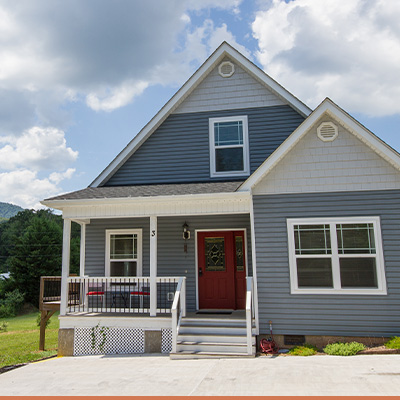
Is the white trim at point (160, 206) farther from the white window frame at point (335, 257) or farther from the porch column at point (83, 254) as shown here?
the porch column at point (83, 254)

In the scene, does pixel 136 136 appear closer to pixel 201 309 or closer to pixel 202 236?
pixel 202 236

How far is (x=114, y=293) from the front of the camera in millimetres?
9414

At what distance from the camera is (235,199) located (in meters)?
8.45

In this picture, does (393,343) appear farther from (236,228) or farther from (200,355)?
→ (236,228)

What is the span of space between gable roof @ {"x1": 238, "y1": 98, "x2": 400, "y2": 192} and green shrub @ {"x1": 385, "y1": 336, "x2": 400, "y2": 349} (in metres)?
3.52

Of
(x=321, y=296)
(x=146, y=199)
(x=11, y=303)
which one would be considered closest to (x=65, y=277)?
(x=146, y=199)

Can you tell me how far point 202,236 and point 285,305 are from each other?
3.12 metres

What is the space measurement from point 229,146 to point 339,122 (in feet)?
11.0

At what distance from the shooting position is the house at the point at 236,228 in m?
7.76

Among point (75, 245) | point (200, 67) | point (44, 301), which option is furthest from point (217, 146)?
point (75, 245)

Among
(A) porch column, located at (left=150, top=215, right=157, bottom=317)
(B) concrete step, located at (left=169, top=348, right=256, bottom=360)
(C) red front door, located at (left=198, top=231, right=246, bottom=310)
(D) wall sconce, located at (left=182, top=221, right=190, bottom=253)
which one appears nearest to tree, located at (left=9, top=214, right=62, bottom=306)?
(D) wall sconce, located at (left=182, top=221, right=190, bottom=253)

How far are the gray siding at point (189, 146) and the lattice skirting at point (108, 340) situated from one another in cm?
427

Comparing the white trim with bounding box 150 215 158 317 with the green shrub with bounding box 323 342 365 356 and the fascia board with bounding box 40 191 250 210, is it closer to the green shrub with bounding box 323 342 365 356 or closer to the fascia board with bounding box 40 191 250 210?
the fascia board with bounding box 40 191 250 210

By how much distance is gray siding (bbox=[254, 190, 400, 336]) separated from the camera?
755 cm
